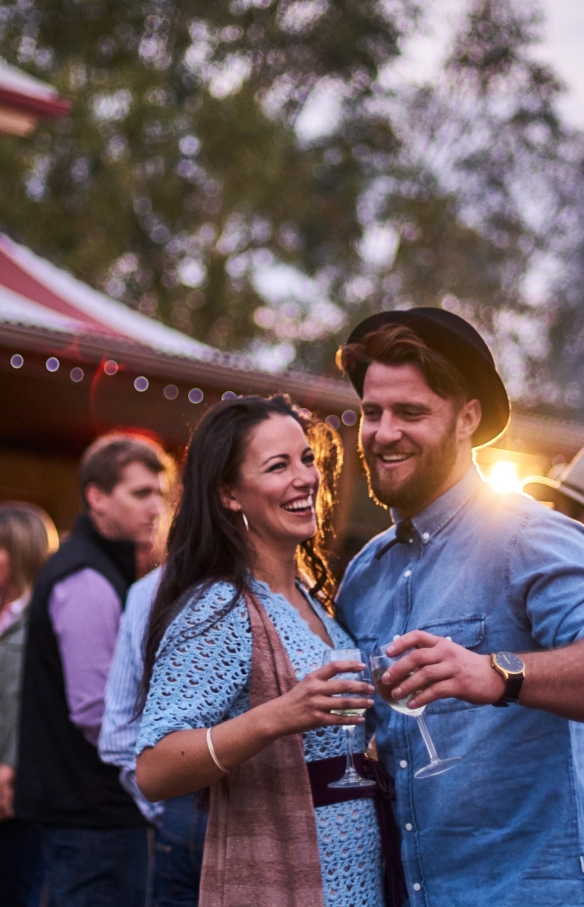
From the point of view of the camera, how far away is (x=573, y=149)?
75.9 feet

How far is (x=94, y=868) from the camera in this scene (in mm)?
3348

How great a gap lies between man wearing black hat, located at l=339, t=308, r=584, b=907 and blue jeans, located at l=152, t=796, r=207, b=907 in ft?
3.72

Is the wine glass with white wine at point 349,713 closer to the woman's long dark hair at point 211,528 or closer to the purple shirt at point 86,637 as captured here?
the woman's long dark hair at point 211,528

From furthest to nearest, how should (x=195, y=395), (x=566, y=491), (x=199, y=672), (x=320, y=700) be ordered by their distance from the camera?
(x=195, y=395) → (x=566, y=491) → (x=199, y=672) → (x=320, y=700)

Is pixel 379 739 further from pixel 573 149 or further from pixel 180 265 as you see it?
pixel 573 149

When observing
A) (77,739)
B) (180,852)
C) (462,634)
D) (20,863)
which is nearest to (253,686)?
(462,634)

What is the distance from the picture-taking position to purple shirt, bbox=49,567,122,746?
11.2 ft

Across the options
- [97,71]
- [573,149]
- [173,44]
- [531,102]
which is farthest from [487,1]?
[97,71]

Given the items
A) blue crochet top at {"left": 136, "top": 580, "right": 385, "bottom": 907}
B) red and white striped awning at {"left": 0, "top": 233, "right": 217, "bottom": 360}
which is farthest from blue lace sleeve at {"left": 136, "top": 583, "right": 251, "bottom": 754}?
red and white striped awning at {"left": 0, "top": 233, "right": 217, "bottom": 360}

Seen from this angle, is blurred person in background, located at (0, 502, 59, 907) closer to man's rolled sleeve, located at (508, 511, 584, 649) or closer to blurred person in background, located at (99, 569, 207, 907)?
→ blurred person in background, located at (99, 569, 207, 907)

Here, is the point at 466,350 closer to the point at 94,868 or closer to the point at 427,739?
the point at 427,739

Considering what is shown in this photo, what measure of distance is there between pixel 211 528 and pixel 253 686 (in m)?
0.42

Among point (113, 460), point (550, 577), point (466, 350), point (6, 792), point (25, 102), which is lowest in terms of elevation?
point (6, 792)

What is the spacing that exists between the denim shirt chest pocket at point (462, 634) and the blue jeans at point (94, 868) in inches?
66.9
